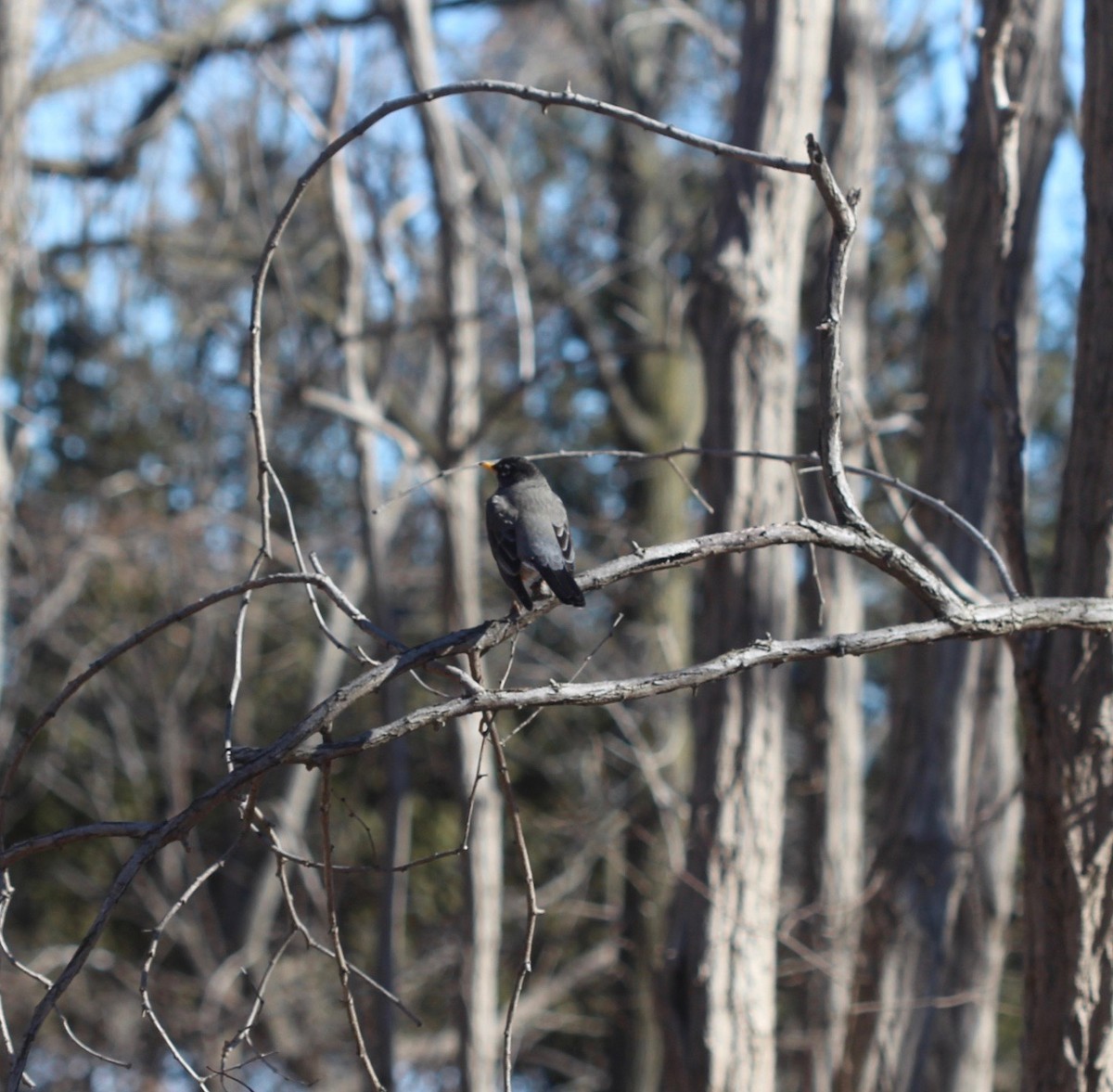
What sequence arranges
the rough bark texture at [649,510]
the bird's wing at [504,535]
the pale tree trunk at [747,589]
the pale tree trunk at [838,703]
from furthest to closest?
the rough bark texture at [649,510]
the pale tree trunk at [838,703]
the pale tree trunk at [747,589]
the bird's wing at [504,535]

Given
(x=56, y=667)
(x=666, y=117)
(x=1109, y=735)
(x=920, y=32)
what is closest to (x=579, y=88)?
(x=666, y=117)

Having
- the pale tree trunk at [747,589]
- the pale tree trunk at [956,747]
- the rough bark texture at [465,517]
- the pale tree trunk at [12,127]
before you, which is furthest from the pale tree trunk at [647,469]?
the pale tree trunk at [747,589]

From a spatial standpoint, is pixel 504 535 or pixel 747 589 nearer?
pixel 504 535

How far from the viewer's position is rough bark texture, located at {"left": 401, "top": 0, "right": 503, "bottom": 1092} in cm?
686

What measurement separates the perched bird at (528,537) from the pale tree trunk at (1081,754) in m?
1.41

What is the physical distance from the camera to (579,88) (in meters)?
13.6

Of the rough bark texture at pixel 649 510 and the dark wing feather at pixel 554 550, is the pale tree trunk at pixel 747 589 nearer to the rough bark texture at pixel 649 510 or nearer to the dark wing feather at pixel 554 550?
the dark wing feather at pixel 554 550

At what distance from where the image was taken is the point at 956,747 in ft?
18.9

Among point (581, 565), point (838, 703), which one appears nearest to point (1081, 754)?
point (838, 703)

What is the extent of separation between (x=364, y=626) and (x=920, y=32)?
30.5 ft

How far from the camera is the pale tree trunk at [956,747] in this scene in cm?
561

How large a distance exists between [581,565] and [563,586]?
895 centimetres

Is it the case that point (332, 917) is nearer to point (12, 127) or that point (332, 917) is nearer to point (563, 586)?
point (563, 586)

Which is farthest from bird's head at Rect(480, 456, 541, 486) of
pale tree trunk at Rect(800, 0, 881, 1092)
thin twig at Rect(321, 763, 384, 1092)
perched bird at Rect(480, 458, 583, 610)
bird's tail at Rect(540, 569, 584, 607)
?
thin twig at Rect(321, 763, 384, 1092)
